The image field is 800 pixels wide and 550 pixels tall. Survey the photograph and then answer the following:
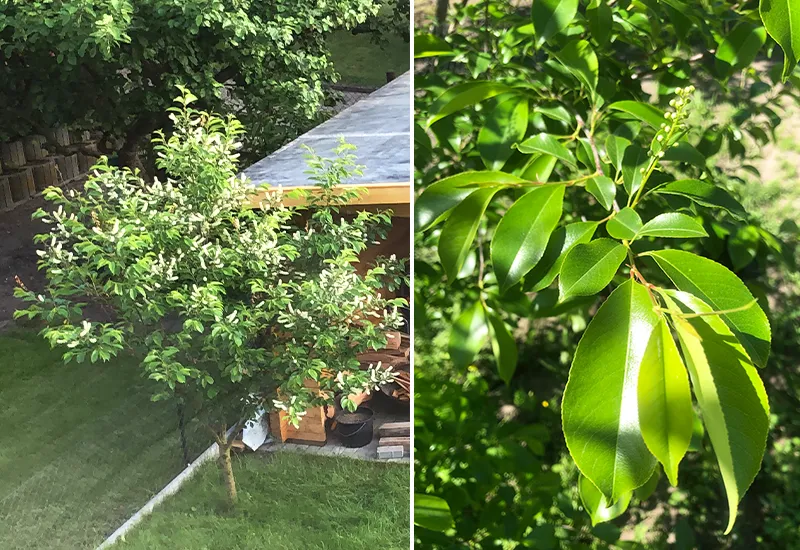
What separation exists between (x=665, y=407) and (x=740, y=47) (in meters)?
0.59

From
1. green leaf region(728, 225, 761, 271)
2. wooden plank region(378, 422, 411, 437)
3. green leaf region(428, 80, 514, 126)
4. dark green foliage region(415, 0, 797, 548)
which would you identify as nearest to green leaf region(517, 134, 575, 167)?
dark green foliage region(415, 0, 797, 548)

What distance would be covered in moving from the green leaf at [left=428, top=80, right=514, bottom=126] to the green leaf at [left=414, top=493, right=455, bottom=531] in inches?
17.0

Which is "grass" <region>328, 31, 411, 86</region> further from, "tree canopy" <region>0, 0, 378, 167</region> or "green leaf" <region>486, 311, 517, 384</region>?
"green leaf" <region>486, 311, 517, 384</region>

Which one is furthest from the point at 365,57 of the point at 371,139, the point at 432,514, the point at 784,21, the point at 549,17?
the point at 432,514

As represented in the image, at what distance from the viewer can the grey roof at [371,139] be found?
70 centimetres

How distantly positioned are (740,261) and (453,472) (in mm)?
525

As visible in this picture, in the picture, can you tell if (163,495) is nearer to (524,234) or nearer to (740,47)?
(524,234)

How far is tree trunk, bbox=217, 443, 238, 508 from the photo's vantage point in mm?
716

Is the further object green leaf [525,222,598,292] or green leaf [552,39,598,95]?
green leaf [552,39,598,95]

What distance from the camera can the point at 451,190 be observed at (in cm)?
55

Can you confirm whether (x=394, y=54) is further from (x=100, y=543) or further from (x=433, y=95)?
(x=100, y=543)

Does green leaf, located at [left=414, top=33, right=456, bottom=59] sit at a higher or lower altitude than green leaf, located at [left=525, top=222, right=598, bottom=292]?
higher

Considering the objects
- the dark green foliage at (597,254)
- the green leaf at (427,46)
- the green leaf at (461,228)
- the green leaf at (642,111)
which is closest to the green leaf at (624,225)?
the dark green foliage at (597,254)

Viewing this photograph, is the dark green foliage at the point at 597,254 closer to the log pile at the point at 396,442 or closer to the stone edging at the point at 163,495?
the log pile at the point at 396,442
